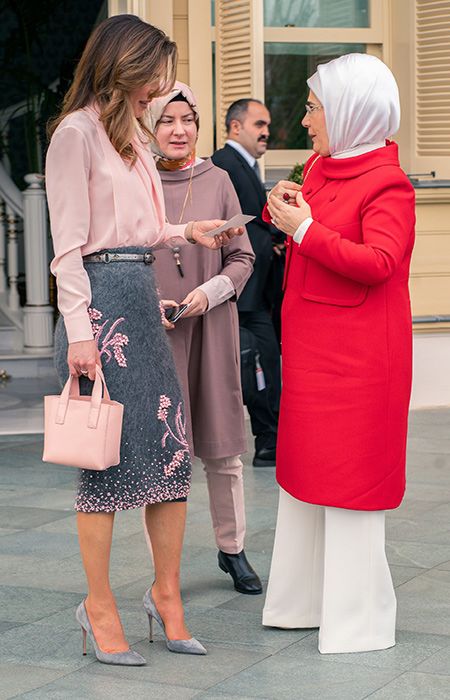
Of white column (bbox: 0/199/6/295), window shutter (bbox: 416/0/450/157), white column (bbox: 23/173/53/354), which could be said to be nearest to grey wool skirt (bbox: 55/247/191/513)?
window shutter (bbox: 416/0/450/157)

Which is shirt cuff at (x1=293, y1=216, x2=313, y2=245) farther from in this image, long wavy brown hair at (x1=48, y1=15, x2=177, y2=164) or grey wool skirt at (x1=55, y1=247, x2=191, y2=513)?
long wavy brown hair at (x1=48, y1=15, x2=177, y2=164)

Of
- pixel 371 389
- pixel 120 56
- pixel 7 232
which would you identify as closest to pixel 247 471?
pixel 371 389

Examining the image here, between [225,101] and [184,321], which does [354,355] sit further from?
[225,101]

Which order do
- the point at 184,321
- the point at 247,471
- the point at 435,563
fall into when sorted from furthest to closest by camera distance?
the point at 247,471
the point at 435,563
the point at 184,321

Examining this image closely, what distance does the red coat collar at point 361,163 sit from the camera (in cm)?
373

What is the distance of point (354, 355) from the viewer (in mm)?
3762

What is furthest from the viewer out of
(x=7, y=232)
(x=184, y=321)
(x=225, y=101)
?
(x=7, y=232)

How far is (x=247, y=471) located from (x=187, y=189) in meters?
2.55

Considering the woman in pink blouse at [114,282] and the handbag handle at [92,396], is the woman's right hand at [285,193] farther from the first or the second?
the handbag handle at [92,396]

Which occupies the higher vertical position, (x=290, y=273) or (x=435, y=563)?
(x=290, y=273)

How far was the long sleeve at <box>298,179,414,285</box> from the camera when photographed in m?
3.62

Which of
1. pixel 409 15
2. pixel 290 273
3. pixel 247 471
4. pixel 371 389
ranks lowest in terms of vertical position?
pixel 247 471

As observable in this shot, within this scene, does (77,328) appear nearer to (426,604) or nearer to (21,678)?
(21,678)

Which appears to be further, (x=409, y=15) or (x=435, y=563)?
(x=409, y=15)
